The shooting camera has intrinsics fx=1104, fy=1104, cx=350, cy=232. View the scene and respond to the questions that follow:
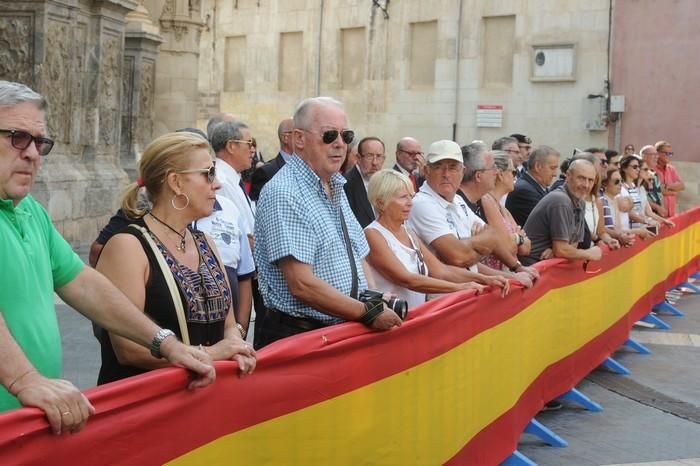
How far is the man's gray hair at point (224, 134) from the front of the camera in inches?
260

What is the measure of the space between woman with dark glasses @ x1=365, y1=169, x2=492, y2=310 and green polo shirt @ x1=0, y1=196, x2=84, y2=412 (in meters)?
2.50

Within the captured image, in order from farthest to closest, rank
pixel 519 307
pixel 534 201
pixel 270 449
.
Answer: pixel 534 201
pixel 519 307
pixel 270 449

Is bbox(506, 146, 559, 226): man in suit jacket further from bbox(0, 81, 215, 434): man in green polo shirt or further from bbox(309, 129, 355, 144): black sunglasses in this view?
bbox(0, 81, 215, 434): man in green polo shirt

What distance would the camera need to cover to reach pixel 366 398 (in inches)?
169

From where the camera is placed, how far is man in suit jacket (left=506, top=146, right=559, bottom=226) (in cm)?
920

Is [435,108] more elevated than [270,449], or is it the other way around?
[435,108]

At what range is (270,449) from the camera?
364 centimetres

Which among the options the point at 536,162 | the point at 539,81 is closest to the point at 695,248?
the point at 536,162

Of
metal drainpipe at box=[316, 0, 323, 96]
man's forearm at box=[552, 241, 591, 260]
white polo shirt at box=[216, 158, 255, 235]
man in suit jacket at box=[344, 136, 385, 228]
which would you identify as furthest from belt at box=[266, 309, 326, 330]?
metal drainpipe at box=[316, 0, 323, 96]

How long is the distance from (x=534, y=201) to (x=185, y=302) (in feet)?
19.0

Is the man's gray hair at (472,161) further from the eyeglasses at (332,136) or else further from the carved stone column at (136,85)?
the carved stone column at (136,85)

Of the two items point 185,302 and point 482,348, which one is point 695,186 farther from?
point 185,302

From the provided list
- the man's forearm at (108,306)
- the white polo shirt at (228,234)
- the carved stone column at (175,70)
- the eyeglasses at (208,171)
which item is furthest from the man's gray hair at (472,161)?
the carved stone column at (175,70)

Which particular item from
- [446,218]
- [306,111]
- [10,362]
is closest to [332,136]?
[306,111]
